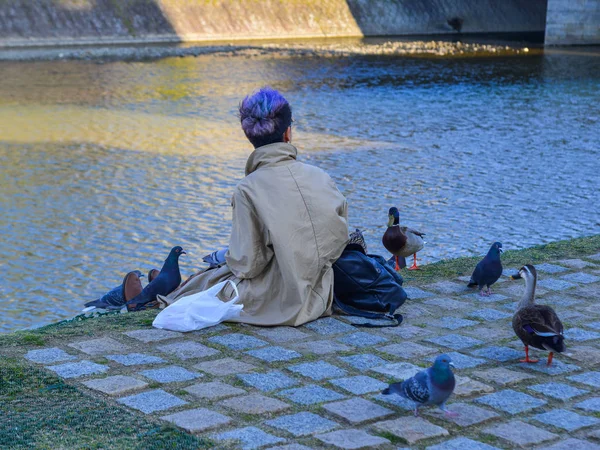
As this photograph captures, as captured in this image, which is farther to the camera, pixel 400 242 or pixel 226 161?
pixel 226 161

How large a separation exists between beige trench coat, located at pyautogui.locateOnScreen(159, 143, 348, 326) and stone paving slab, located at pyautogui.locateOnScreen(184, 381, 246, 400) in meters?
1.21

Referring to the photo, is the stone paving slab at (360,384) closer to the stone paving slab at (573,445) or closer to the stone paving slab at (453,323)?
the stone paving slab at (573,445)

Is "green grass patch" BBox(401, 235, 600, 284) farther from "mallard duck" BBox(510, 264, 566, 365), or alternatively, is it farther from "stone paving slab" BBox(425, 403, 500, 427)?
"stone paving slab" BBox(425, 403, 500, 427)

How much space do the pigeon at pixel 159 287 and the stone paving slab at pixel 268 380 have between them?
212cm

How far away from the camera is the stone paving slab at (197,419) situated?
506 cm

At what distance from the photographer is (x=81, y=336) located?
6.73 metres

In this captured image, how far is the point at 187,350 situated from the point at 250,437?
1564 millimetres

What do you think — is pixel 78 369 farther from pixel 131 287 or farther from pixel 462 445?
pixel 462 445

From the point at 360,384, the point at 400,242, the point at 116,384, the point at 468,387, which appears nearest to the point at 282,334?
the point at 360,384

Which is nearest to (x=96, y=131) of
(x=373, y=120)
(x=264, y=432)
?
(x=373, y=120)

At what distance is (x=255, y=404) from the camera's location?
5422mm

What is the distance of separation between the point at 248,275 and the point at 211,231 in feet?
21.2

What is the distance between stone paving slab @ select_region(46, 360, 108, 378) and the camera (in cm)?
591

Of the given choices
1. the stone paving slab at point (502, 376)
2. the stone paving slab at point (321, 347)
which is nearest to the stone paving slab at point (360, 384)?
the stone paving slab at point (321, 347)
